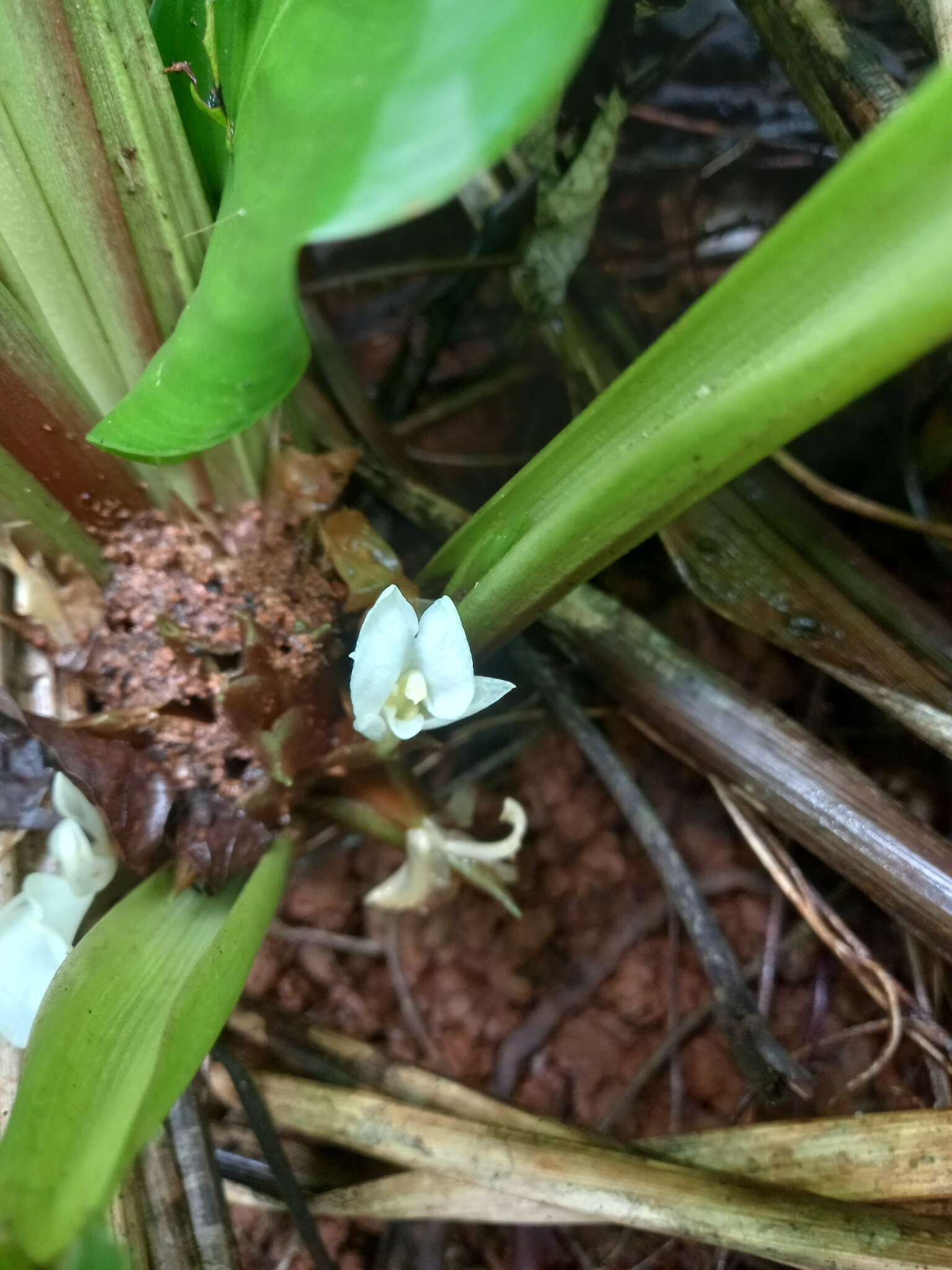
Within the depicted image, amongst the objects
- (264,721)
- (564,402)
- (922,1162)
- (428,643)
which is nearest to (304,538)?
(264,721)

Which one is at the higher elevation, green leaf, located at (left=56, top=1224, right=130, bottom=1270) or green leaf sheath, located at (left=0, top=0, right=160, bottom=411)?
green leaf sheath, located at (left=0, top=0, right=160, bottom=411)

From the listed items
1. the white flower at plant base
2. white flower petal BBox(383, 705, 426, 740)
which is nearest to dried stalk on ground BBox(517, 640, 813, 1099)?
white flower petal BBox(383, 705, 426, 740)

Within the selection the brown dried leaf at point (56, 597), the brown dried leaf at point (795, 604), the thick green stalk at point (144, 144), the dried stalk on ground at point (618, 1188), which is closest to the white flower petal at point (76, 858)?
the brown dried leaf at point (56, 597)

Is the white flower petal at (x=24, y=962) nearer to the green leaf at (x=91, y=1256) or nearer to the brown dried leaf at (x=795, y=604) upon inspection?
the green leaf at (x=91, y=1256)

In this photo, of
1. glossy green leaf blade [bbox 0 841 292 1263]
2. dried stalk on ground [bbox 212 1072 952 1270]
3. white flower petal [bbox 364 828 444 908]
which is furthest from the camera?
white flower petal [bbox 364 828 444 908]

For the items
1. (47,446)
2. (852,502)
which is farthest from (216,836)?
(852,502)

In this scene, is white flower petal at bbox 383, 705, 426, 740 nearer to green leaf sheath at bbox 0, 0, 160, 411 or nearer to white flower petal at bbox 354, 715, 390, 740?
white flower petal at bbox 354, 715, 390, 740

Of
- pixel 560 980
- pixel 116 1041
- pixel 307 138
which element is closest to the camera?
pixel 307 138

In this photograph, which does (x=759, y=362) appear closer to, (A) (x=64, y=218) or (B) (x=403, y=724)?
(B) (x=403, y=724)
